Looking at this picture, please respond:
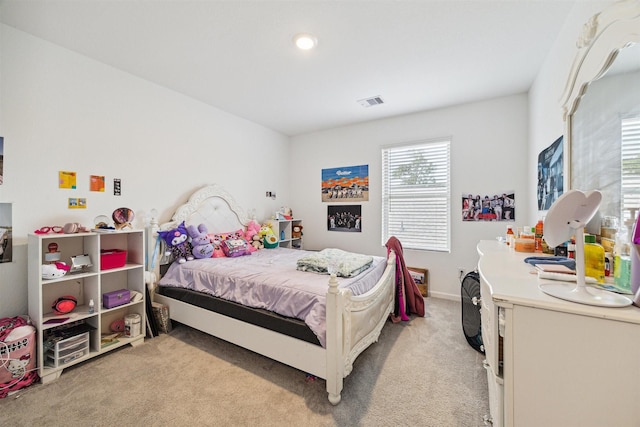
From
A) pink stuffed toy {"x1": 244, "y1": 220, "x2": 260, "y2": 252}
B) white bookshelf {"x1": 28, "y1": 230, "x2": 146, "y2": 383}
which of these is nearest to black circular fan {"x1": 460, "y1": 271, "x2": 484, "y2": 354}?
pink stuffed toy {"x1": 244, "y1": 220, "x2": 260, "y2": 252}

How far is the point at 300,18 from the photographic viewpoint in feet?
6.11

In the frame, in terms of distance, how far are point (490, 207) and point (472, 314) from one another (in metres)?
1.59

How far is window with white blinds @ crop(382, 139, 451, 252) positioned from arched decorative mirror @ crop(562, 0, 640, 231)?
213 centimetres

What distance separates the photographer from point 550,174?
2.03m

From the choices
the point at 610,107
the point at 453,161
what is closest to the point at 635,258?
the point at 610,107

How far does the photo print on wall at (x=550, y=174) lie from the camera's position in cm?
180

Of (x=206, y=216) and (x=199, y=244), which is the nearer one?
(x=199, y=244)

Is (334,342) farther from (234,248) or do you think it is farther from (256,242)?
(256,242)

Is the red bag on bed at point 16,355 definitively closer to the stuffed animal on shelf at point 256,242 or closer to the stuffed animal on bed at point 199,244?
the stuffed animal on bed at point 199,244

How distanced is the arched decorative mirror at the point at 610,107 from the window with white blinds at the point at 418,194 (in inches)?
84.0

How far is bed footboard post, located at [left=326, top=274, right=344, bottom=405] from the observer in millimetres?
1625

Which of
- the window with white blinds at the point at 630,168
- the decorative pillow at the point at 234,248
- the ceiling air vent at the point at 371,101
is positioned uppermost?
the ceiling air vent at the point at 371,101

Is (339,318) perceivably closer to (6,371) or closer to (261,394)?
(261,394)

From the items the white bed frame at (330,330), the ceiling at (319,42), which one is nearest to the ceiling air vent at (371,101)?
the ceiling at (319,42)
